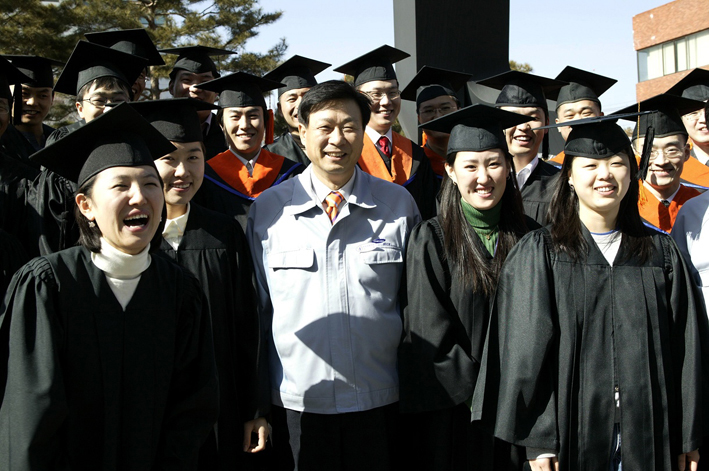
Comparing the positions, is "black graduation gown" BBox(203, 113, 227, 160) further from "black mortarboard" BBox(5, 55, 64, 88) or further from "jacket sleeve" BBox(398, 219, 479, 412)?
"jacket sleeve" BBox(398, 219, 479, 412)

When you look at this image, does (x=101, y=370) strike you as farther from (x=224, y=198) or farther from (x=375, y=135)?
(x=375, y=135)

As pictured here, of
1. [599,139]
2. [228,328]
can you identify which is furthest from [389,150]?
[228,328]

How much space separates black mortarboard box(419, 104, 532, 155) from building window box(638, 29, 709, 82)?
30.6 meters

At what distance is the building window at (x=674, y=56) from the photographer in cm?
3047

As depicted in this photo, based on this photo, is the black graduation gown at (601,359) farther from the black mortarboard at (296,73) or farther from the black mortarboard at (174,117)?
the black mortarboard at (296,73)

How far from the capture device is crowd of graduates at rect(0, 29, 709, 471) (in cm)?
230

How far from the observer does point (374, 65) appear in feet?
16.9

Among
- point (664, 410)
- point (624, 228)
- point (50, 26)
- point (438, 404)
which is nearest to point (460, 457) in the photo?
point (438, 404)

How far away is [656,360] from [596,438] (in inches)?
15.7

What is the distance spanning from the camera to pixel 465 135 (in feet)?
10.3

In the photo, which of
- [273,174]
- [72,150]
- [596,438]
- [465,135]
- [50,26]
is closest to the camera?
[72,150]

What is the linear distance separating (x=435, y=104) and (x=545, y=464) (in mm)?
2989

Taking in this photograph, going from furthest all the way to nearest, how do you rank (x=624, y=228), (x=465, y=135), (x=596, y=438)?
(x=465, y=135) → (x=624, y=228) → (x=596, y=438)

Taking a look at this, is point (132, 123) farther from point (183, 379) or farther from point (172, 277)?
point (183, 379)
